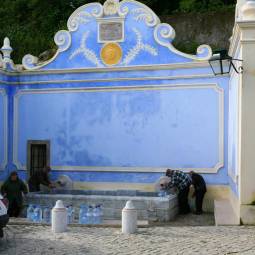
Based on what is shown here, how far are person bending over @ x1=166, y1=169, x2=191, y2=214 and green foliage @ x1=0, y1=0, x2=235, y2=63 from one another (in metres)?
13.3

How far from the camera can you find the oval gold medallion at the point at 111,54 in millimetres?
16562

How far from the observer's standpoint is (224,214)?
479 inches

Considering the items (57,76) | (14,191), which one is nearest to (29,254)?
(14,191)

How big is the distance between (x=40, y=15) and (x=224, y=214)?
2087cm

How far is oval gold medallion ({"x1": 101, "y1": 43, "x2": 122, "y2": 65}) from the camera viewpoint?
16.6 meters

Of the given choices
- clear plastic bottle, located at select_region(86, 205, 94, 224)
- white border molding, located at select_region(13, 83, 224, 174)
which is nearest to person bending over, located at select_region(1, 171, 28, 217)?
clear plastic bottle, located at select_region(86, 205, 94, 224)

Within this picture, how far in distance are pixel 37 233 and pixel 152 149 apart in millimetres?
6312

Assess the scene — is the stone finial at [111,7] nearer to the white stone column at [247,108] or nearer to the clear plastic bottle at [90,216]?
the white stone column at [247,108]

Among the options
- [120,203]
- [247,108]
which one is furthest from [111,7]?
[247,108]

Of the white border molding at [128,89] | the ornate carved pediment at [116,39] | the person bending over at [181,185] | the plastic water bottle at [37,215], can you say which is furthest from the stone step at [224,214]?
the ornate carved pediment at [116,39]

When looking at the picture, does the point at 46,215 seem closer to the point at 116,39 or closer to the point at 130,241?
the point at 130,241

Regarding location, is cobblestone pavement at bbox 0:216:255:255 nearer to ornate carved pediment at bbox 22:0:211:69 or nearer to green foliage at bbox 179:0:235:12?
ornate carved pediment at bbox 22:0:211:69

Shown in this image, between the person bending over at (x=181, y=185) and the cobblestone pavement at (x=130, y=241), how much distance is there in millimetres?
3736

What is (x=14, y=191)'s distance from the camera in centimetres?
1382
